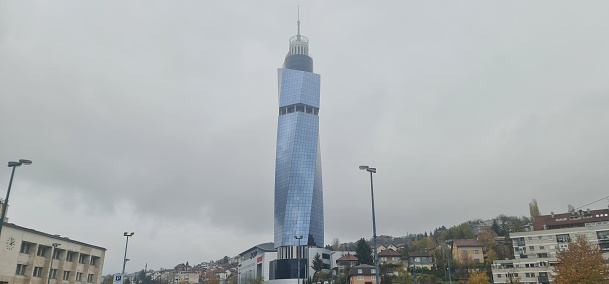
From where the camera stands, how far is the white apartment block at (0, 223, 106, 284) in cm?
5381

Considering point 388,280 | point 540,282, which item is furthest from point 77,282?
point 540,282

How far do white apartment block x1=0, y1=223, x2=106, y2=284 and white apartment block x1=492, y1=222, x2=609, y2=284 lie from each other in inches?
3052

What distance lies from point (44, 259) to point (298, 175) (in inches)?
4788

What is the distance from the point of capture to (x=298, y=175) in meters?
179

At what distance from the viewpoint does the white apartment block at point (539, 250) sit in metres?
84.5

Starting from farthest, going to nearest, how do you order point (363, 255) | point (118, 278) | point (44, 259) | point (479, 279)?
point (363, 255) < point (479, 279) < point (44, 259) < point (118, 278)

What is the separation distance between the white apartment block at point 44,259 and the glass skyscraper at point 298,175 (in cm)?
10154

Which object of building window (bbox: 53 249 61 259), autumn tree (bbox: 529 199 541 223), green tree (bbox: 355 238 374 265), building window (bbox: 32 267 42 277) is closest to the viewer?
building window (bbox: 32 267 42 277)

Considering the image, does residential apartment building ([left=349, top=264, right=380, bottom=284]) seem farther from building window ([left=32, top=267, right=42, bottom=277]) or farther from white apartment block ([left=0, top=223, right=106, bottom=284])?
building window ([left=32, top=267, right=42, bottom=277])

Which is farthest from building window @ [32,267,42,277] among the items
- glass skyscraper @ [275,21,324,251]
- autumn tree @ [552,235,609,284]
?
glass skyscraper @ [275,21,324,251]

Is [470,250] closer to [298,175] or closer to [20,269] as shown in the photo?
[298,175]

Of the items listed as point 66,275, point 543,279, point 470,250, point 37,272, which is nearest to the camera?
point 37,272

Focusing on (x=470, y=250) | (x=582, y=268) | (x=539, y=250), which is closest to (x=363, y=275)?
(x=470, y=250)

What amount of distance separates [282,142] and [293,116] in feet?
39.9
